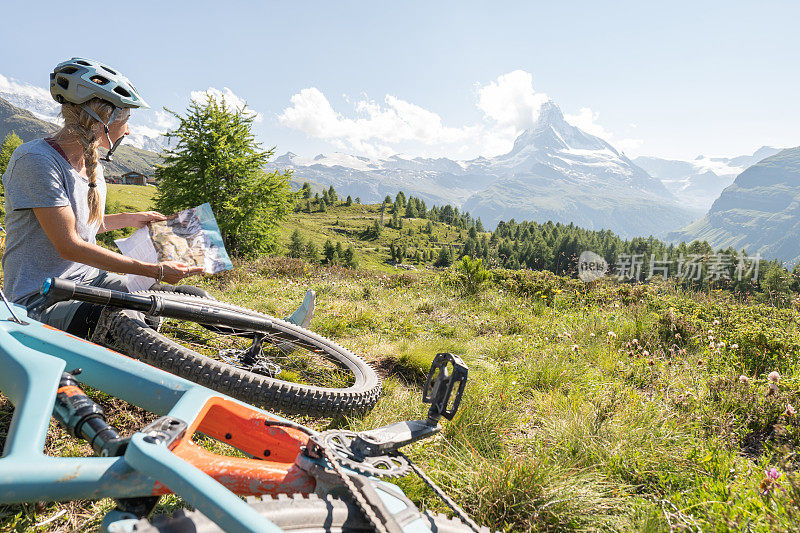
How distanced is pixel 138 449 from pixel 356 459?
2.54 ft

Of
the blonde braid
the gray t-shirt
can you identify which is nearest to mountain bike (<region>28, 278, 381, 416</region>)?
the gray t-shirt

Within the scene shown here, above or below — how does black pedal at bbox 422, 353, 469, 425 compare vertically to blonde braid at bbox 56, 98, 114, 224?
below

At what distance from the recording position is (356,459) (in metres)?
1.64

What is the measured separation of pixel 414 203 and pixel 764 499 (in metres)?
184

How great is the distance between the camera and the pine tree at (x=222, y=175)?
21.8 m

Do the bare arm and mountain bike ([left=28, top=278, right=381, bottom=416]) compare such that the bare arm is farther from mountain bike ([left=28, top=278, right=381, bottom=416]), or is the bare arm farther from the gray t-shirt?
mountain bike ([left=28, top=278, right=381, bottom=416])

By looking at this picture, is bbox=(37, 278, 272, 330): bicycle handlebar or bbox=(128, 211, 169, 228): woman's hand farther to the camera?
bbox=(128, 211, 169, 228): woman's hand

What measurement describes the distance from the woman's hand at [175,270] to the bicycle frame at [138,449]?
0.89m

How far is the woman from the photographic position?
2.80 meters

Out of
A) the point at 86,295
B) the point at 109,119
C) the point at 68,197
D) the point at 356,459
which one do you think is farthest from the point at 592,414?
the point at 109,119

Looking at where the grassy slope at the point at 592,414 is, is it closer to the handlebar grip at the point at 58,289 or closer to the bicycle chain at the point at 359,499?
the handlebar grip at the point at 58,289

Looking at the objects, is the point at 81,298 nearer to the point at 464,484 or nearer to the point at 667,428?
the point at 464,484

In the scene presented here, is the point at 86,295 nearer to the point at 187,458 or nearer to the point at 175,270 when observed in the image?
the point at 175,270

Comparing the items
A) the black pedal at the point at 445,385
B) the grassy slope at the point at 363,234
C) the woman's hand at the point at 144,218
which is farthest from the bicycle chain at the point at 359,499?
the grassy slope at the point at 363,234
